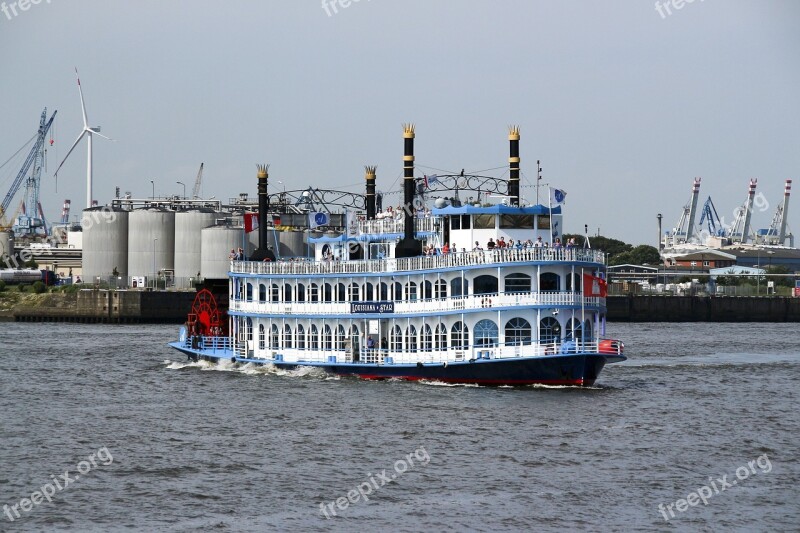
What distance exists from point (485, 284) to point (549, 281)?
8.93 ft

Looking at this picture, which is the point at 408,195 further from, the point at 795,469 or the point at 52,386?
the point at 795,469

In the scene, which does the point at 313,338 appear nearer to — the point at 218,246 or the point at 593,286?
the point at 593,286

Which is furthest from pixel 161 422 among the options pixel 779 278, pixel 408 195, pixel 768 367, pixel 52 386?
pixel 779 278

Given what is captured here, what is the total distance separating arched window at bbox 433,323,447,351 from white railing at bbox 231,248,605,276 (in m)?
2.57

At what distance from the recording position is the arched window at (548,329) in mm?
49031

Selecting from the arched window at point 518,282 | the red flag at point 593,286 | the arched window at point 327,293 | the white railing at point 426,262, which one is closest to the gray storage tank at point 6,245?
the white railing at point 426,262

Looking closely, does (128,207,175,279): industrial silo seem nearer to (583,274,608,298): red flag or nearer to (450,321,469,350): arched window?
(450,321,469,350): arched window

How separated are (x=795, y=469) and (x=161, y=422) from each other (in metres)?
21.6

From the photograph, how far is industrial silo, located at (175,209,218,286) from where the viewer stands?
14588 centimetres

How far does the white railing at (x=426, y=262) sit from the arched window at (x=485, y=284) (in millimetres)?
769

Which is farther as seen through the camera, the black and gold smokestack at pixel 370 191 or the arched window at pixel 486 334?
the black and gold smokestack at pixel 370 191

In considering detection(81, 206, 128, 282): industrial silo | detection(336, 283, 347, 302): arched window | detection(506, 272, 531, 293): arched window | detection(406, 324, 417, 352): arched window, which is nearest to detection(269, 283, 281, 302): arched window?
detection(336, 283, 347, 302): arched window

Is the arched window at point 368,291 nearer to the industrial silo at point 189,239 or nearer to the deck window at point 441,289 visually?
the deck window at point 441,289

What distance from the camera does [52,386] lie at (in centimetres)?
5612
